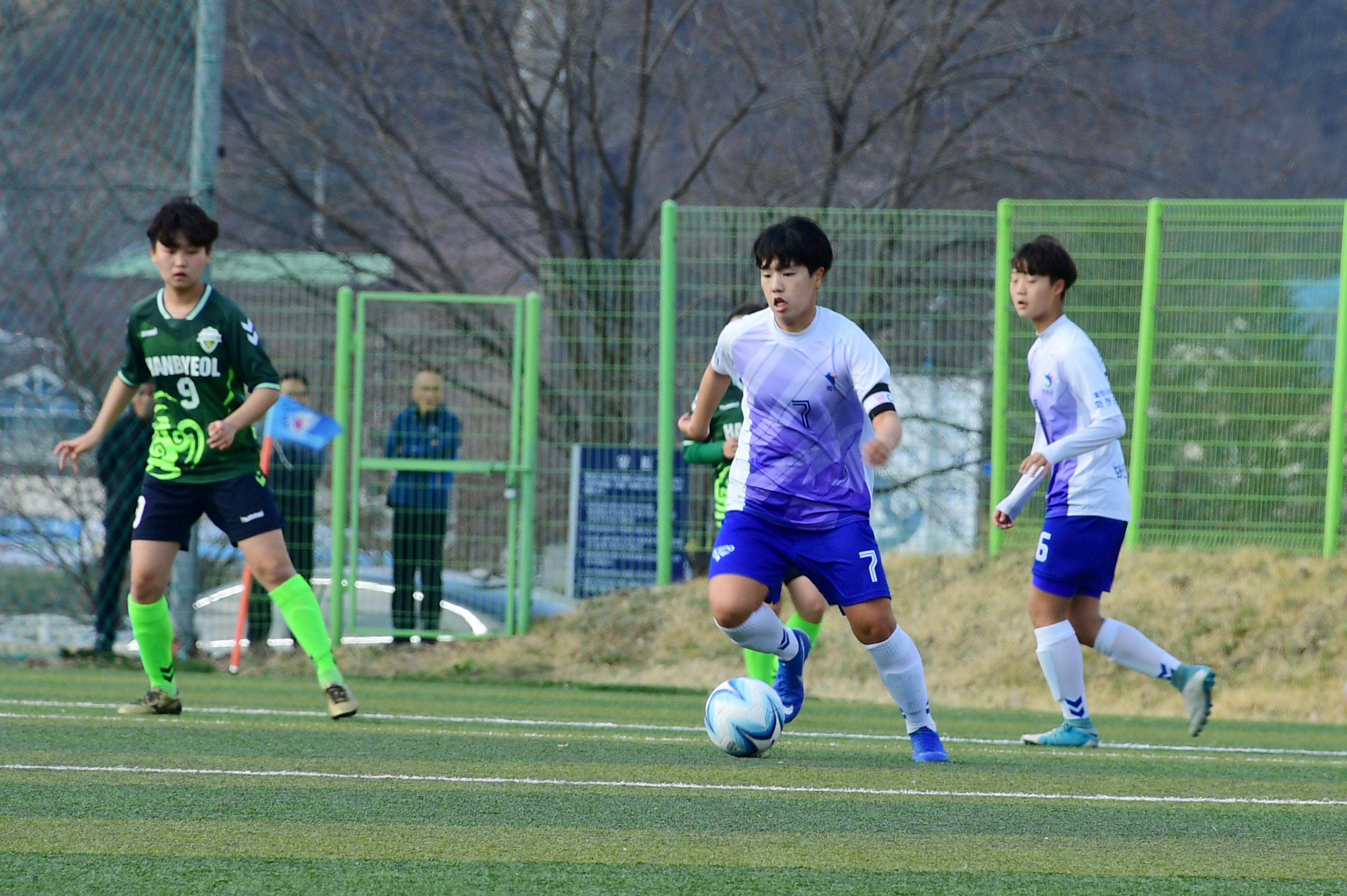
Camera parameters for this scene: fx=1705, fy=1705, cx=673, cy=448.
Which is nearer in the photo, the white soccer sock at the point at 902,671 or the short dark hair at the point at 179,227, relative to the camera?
the white soccer sock at the point at 902,671

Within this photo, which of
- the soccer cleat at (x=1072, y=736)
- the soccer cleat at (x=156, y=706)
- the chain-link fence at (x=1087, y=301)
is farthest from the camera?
the chain-link fence at (x=1087, y=301)

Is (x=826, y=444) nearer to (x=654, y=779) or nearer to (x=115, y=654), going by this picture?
(x=654, y=779)

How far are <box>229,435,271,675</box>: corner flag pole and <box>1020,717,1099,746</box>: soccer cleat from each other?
6066 mm

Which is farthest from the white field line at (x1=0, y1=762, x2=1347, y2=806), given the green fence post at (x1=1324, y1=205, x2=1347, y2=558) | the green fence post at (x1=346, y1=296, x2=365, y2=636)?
the green fence post at (x1=346, y1=296, x2=365, y2=636)

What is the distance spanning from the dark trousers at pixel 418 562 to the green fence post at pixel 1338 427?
6.06 m

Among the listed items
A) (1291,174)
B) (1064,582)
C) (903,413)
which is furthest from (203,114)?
(1291,174)

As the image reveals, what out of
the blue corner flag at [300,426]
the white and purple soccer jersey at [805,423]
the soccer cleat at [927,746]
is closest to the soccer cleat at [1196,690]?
the soccer cleat at [927,746]

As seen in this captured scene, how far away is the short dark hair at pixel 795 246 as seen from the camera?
19.0ft

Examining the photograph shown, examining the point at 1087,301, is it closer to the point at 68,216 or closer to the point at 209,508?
the point at 209,508

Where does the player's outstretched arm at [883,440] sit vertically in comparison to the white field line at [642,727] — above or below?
above

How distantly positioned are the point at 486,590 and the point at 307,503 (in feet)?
4.72

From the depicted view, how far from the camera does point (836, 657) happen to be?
1126 centimetres

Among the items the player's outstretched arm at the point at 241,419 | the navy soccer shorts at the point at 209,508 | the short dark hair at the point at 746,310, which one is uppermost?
the short dark hair at the point at 746,310

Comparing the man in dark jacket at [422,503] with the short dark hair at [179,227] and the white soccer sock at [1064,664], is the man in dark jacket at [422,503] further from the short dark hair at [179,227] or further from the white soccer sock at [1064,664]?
the white soccer sock at [1064,664]
